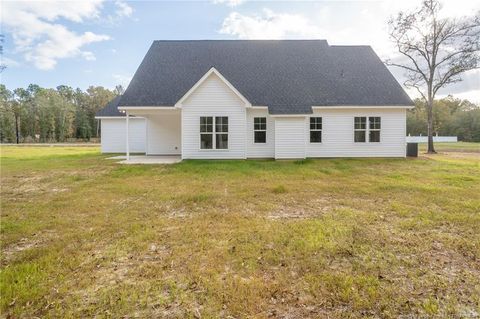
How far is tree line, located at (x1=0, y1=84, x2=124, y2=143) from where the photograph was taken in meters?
57.8

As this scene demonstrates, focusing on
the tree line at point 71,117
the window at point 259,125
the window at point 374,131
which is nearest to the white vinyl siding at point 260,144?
the window at point 259,125

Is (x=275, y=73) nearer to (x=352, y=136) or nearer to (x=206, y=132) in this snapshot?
(x=352, y=136)

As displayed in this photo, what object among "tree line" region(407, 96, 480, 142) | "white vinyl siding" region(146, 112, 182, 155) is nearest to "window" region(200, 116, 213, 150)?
"white vinyl siding" region(146, 112, 182, 155)

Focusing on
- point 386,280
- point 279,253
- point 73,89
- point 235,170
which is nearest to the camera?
point 386,280

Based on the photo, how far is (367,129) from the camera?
57.6ft

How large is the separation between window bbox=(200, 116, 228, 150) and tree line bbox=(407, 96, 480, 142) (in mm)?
49135

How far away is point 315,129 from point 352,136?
227 cm

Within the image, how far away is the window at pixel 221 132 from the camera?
15961 millimetres

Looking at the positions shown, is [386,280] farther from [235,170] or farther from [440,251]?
[235,170]

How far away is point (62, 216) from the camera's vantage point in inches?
249

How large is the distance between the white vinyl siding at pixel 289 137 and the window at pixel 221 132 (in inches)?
112

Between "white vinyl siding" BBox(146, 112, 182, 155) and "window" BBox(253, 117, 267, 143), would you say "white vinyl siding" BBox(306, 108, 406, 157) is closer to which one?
"window" BBox(253, 117, 267, 143)

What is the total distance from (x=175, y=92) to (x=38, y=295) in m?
15.5

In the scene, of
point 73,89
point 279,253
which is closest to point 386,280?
point 279,253
